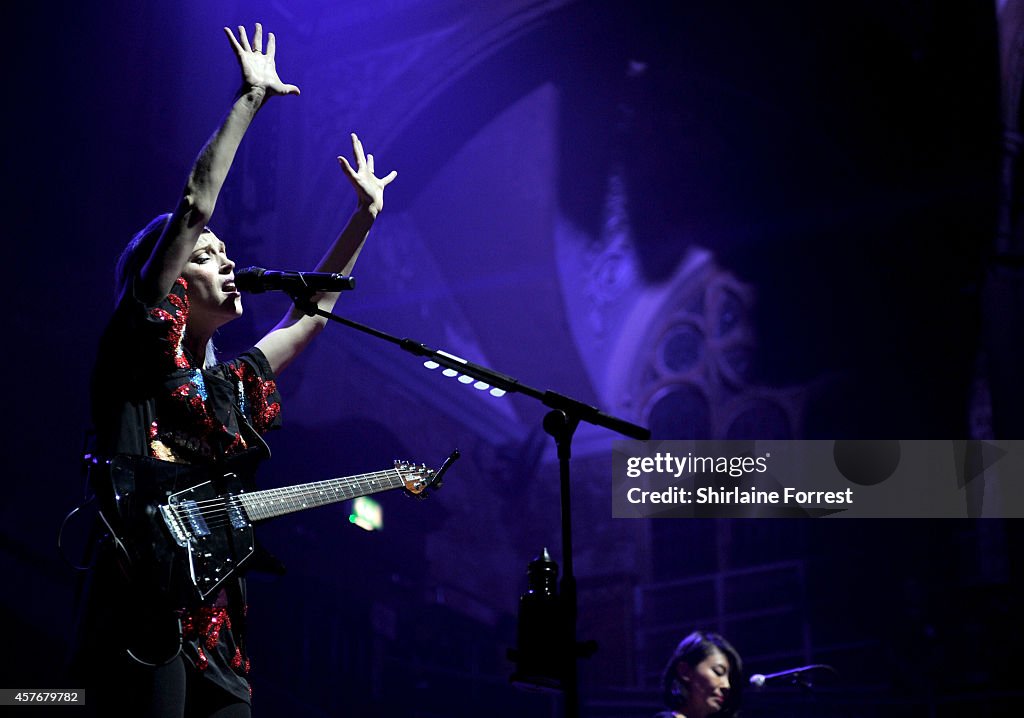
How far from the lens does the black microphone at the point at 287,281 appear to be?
2.43 metres

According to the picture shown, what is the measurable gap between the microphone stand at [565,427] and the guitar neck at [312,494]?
0.45 meters

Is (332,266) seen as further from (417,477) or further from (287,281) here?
(417,477)

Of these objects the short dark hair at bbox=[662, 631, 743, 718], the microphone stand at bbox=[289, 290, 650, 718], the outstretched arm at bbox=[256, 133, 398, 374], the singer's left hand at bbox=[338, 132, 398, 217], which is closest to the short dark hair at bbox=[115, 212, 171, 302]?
the microphone stand at bbox=[289, 290, 650, 718]

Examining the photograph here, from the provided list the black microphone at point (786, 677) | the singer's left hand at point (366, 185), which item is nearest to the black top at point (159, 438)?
the singer's left hand at point (366, 185)

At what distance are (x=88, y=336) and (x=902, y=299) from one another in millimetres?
5230

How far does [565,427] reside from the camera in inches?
93.8

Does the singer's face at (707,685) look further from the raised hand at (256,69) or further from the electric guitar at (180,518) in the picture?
the raised hand at (256,69)

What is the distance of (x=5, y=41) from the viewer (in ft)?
14.6

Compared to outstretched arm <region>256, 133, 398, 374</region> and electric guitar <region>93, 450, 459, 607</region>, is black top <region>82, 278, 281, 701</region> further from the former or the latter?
outstretched arm <region>256, 133, 398, 374</region>

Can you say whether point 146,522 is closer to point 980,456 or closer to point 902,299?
point 980,456

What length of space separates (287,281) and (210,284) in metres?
0.19

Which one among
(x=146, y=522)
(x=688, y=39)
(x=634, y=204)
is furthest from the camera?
(x=634, y=204)

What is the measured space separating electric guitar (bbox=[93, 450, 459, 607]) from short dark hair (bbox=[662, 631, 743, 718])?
299 cm

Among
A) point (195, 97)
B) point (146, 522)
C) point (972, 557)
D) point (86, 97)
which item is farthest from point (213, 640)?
point (972, 557)
